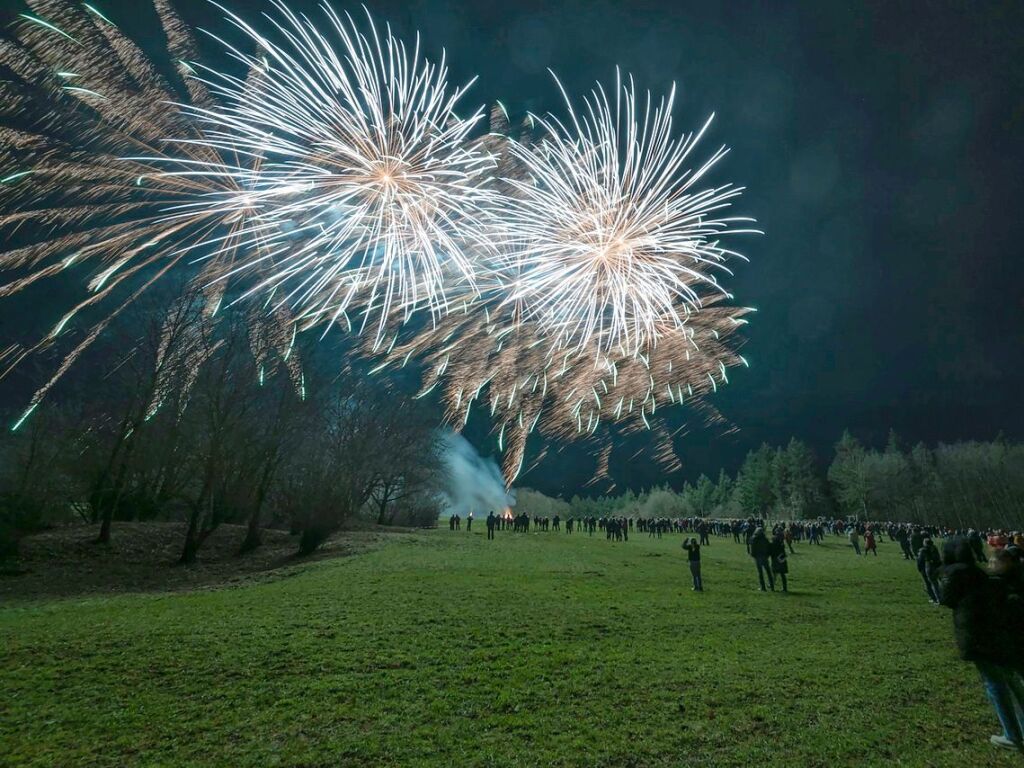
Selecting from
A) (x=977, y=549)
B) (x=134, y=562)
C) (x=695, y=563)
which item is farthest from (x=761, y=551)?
(x=134, y=562)

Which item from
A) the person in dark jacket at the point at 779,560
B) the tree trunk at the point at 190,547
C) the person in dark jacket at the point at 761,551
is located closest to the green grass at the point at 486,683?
the person in dark jacket at the point at 779,560

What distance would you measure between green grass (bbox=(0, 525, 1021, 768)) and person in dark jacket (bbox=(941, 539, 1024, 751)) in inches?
21.4

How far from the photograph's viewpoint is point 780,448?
4348 inches

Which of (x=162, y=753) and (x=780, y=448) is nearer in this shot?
(x=162, y=753)

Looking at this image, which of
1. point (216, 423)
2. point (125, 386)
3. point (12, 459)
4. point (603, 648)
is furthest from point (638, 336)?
point (12, 459)

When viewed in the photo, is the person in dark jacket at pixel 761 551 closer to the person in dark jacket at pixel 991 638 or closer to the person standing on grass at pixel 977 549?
the person standing on grass at pixel 977 549

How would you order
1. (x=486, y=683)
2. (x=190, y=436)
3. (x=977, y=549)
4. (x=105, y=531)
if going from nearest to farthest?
(x=486, y=683)
(x=977, y=549)
(x=105, y=531)
(x=190, y=436)

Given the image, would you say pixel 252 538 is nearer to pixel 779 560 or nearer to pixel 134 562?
pixel 134 562

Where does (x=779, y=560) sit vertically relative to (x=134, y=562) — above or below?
above

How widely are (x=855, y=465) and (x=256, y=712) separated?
115 metres

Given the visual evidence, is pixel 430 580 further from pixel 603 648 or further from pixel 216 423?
pixel 216 423

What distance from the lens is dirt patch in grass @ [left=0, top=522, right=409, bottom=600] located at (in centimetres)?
2044

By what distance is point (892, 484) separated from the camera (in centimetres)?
9431

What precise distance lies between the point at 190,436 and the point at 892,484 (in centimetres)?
11355
